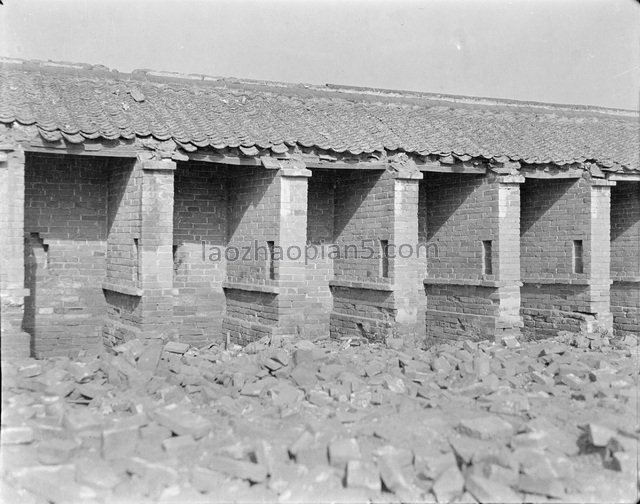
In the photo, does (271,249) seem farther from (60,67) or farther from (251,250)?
(60,67)

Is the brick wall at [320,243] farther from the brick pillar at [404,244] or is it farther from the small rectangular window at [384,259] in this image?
the brick pillar at [404,244]

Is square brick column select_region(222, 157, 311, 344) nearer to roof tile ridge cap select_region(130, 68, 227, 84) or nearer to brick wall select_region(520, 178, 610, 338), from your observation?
roof tile ridge cap select_region(130, 68, 227, 84)

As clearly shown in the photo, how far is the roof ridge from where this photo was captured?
13.6 meters

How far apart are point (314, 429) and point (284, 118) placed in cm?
784

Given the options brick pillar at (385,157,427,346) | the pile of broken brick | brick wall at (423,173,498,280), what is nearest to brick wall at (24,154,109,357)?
the pile of broken brick

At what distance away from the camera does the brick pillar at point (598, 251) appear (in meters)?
14.4

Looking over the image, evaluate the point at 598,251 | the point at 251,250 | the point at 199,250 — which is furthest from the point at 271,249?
the point at 598,251

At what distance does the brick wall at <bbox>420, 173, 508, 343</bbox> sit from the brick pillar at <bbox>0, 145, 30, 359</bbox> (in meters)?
8.25

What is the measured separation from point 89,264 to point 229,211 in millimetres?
2891

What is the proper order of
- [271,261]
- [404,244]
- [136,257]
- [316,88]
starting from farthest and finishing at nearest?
[316,88] → [404,244] → [271,261] → [136,257]

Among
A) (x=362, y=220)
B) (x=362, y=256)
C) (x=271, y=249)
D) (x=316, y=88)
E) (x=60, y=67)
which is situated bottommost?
(x=362, y=256)

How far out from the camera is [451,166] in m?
13.6

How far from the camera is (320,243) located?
1455 cm

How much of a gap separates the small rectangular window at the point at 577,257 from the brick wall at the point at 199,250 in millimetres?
7494
